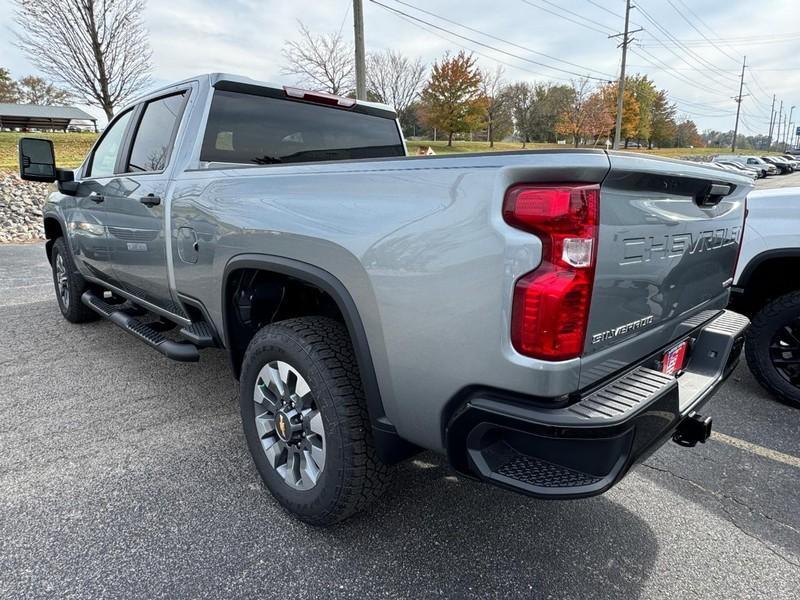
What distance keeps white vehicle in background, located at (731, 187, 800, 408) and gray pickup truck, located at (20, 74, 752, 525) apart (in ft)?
3.96

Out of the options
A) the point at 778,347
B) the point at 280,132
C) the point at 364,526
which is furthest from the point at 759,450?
the point at 280,132

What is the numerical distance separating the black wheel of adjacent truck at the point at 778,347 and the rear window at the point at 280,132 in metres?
2.94

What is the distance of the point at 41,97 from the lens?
2168 inches

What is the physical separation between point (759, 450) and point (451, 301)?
2525mm

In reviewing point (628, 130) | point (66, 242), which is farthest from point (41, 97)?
point (66, 242)

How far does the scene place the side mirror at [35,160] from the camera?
4133mm

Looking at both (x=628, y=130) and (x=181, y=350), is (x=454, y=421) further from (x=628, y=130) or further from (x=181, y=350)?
(x=628, y=130)

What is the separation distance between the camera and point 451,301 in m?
1.58

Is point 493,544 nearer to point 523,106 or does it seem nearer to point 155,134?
point 155,134

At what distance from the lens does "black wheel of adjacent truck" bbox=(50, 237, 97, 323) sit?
480 centimetres

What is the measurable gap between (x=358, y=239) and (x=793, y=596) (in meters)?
2.08

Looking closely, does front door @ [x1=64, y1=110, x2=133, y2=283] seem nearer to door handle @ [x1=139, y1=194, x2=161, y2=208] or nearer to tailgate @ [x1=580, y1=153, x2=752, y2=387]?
door handle @ [x1=139, y1=194, x2=161, y2=208]

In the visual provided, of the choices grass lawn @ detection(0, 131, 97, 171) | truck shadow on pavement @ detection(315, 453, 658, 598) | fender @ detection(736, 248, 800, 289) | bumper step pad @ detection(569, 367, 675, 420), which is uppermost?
grass lawn @ detection(0, 131, 97, 171)

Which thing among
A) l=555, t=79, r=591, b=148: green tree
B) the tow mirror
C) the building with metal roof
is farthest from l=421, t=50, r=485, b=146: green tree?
the tow mirror
